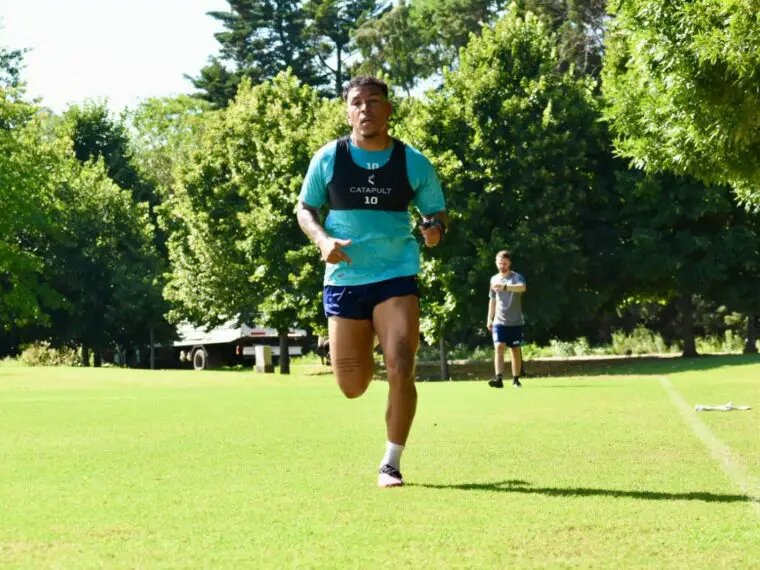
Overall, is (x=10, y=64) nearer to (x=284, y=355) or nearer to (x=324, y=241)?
(x=284, y=355)

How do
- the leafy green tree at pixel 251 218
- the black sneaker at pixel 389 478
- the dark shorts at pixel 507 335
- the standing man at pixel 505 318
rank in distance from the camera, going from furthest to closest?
the leafy green tree at pixel 251 218 < the dark shorts at pixel 507 335 < the standing man at pixel 505 318 < the black sneaker at pixel 389 478

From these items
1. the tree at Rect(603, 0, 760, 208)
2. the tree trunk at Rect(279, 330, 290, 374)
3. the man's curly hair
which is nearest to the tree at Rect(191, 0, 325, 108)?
the tree trunk at Rect(279, 330, 290, 374)

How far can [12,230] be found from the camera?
51.7 meters

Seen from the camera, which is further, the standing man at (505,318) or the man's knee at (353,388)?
the standing man at (505,318)

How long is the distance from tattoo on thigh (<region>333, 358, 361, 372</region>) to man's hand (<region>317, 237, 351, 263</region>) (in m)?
0.70

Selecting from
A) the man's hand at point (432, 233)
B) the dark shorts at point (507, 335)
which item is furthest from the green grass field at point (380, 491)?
the dark shorts at point (507, 335)

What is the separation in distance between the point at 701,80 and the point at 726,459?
45.4ft

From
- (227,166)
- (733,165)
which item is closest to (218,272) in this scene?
(227,166)

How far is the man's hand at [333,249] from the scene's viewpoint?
7504mm

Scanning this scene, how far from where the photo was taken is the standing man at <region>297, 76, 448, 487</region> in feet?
25.7

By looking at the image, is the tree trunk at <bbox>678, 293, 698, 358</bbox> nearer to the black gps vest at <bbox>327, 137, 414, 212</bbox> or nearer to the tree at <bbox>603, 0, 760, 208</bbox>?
the tree at <bbox>603, 0, 760, 208</bbox>

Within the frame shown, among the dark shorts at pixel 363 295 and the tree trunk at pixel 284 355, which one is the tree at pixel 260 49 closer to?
the tree trunk at pixel 284 355

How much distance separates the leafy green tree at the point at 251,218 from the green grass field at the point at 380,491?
28384mm

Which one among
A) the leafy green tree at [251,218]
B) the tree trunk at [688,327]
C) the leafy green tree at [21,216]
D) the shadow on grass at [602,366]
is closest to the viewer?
the shadow on grass at [602,366]
